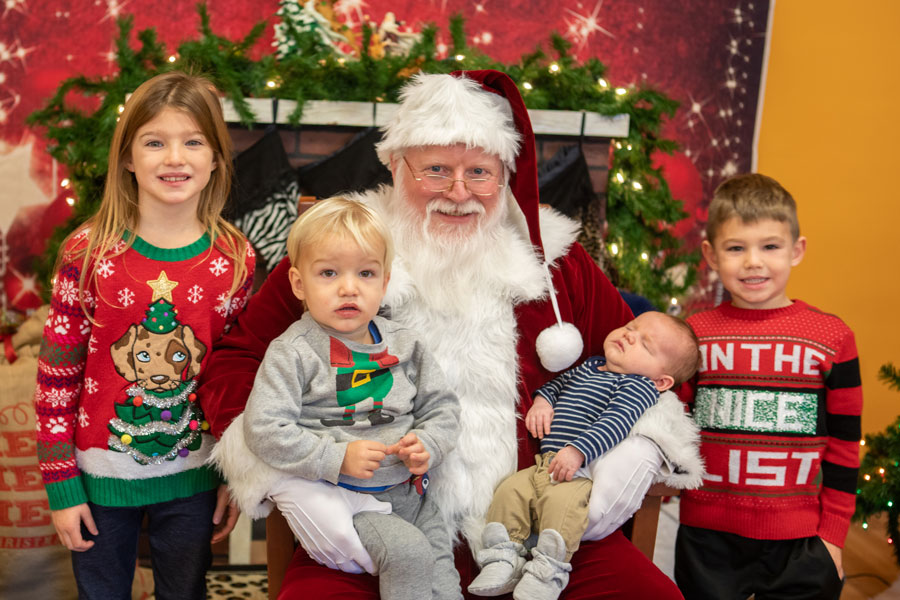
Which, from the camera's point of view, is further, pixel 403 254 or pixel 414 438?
pixel 403 254

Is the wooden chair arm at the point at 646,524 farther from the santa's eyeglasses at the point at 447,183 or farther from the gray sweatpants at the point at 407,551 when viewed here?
the santa's eyeglasses at the point at 447,183

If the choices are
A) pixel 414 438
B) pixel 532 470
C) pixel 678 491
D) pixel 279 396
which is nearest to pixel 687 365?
pixel 678 491

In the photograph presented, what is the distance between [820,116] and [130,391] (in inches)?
153

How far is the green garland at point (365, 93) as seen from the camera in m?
3.10

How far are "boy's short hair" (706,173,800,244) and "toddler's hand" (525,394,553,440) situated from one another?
746mm

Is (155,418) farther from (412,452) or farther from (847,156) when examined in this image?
(847,156)

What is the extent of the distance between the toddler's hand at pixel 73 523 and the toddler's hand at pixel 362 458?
726 mm

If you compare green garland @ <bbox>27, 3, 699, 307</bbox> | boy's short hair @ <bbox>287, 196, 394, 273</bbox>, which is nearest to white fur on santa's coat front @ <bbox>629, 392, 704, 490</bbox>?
boy's short hair @ <bbox>287, 196, 394, 273</bbox>

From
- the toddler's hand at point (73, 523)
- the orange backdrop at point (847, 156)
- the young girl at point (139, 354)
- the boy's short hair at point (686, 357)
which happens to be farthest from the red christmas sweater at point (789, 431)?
the orange backdrop at point (847, 156)

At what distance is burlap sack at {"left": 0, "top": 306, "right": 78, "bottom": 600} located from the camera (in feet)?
8.66

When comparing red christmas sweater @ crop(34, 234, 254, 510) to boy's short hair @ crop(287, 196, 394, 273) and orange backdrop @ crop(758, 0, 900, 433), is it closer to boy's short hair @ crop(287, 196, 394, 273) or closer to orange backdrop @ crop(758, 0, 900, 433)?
boy's short hair @ crop(287, 196, 394, 273)

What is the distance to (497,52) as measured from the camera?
419 cm

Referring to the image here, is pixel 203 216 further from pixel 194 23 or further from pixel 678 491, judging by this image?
pixel 194 23

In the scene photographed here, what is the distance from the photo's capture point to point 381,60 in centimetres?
315
